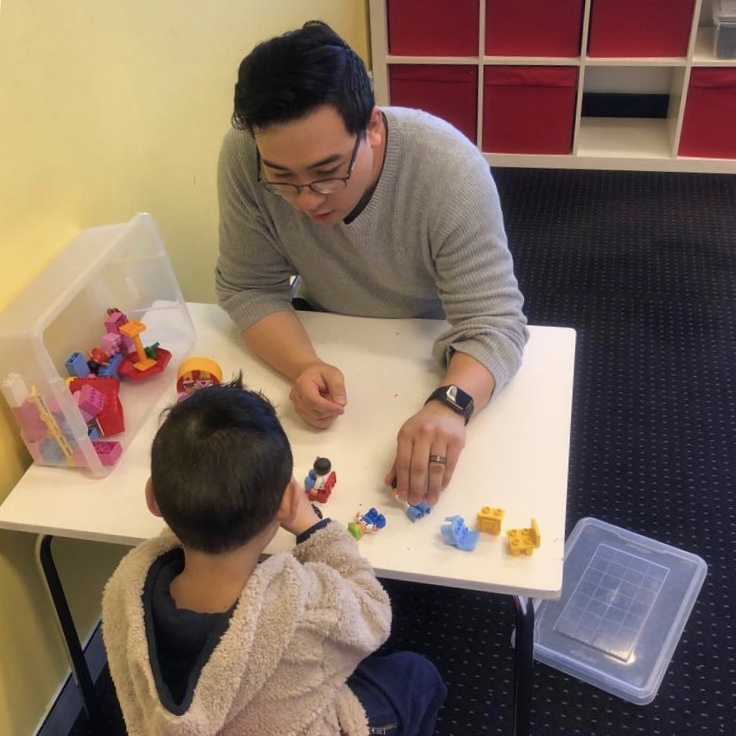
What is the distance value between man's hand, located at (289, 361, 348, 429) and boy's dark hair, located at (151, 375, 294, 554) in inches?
11.1

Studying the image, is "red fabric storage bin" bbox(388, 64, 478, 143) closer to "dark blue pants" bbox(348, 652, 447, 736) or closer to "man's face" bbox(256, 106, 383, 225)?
"man's face" bbox(256, 106, 383, 225)

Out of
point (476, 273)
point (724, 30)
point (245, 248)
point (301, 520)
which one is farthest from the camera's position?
point (724, 30)

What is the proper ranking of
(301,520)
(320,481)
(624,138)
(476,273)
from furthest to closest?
(624,138), (476,273), (320,481), (301,520)

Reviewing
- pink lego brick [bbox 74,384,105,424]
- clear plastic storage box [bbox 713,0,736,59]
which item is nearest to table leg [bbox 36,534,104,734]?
pink lego brick [bbox 74,384,105,424]

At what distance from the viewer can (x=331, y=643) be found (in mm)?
795

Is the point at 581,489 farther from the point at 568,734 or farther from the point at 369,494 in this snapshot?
the point at 369,494

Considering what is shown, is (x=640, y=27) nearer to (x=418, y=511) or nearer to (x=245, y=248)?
(x=245, y=248)

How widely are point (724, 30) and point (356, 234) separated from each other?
1.94 meters

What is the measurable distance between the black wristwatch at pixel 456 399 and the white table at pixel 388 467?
42mm

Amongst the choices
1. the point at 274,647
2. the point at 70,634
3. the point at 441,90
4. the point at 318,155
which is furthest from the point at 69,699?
the point at 441,90

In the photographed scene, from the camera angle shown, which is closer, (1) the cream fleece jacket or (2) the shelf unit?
(1) the cream fleece jacket

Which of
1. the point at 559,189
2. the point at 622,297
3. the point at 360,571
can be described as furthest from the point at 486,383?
the point at 559,189

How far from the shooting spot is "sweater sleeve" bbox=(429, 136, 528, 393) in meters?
1.11

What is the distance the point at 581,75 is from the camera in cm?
266
